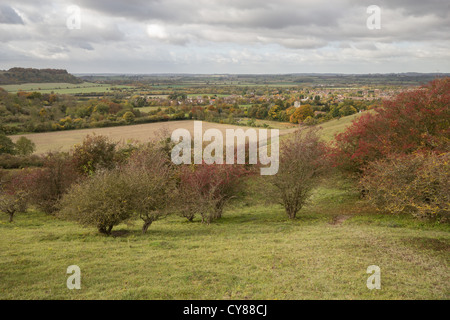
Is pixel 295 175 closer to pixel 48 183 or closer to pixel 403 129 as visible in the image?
pixel 403 129

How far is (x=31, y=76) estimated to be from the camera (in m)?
154

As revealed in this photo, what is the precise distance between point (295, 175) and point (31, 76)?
179208 millimetres

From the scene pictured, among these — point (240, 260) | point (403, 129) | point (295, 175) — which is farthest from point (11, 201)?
point (403, 129)

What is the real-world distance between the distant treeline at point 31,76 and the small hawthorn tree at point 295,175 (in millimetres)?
160739

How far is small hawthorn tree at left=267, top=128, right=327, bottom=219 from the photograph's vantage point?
1855 centimetres

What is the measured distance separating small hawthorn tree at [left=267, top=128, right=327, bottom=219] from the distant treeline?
161 metres

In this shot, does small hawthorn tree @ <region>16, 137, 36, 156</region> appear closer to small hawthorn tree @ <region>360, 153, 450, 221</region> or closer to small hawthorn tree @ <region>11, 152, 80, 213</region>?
small hawthorn tree @ <region>11, 152, 80, 213</region>

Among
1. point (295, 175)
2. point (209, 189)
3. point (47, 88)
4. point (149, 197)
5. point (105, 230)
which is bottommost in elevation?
point (105, 230)

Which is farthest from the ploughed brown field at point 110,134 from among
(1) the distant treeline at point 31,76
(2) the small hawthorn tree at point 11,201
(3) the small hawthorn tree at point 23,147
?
(1) the distant treeline at point 31,76

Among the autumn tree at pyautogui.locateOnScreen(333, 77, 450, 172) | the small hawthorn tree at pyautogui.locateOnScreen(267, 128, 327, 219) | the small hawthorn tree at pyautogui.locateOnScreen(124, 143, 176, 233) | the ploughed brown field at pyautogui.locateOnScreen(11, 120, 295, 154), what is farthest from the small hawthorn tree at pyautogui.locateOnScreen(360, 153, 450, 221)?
the ploughed brown field at pyautogui.locateOnScreen(11, 120, 295, 154)

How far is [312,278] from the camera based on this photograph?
9703mm

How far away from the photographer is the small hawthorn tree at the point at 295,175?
1855 centimetres

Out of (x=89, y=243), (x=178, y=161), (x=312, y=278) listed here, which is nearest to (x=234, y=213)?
(x=178, y=161)
